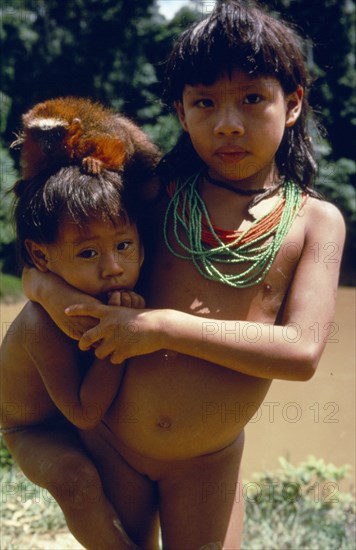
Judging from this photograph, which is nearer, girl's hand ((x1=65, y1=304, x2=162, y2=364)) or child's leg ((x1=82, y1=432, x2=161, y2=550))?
girl's hand ((x1=65, y1=304, x2=162, y2=364))

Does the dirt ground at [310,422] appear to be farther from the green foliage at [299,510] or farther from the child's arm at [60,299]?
the child's arm at [60,299]

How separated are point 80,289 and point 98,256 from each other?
10 cm

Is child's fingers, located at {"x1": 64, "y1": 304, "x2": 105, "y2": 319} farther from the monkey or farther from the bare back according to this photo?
the monkey

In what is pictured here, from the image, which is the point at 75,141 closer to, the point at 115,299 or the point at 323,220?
the point at 115,299

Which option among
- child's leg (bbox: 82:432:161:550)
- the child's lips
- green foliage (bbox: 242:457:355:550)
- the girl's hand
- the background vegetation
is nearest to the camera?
the girl's hand

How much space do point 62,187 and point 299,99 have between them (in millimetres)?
665

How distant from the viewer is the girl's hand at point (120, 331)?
1641 mm

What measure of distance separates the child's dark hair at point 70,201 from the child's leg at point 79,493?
553 mm

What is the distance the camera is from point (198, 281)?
6.00ft

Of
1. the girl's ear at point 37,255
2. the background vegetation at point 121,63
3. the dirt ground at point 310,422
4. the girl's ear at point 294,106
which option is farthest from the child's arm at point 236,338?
the background vegetation at point 121,63

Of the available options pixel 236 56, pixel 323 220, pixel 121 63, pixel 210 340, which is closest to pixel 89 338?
pixel 210 340

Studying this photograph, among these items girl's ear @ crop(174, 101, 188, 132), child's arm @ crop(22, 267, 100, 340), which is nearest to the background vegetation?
girl's ear @ crop(174, 101, 188, 132)

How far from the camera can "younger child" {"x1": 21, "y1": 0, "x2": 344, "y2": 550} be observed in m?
1.67

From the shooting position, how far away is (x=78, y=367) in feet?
5.94
